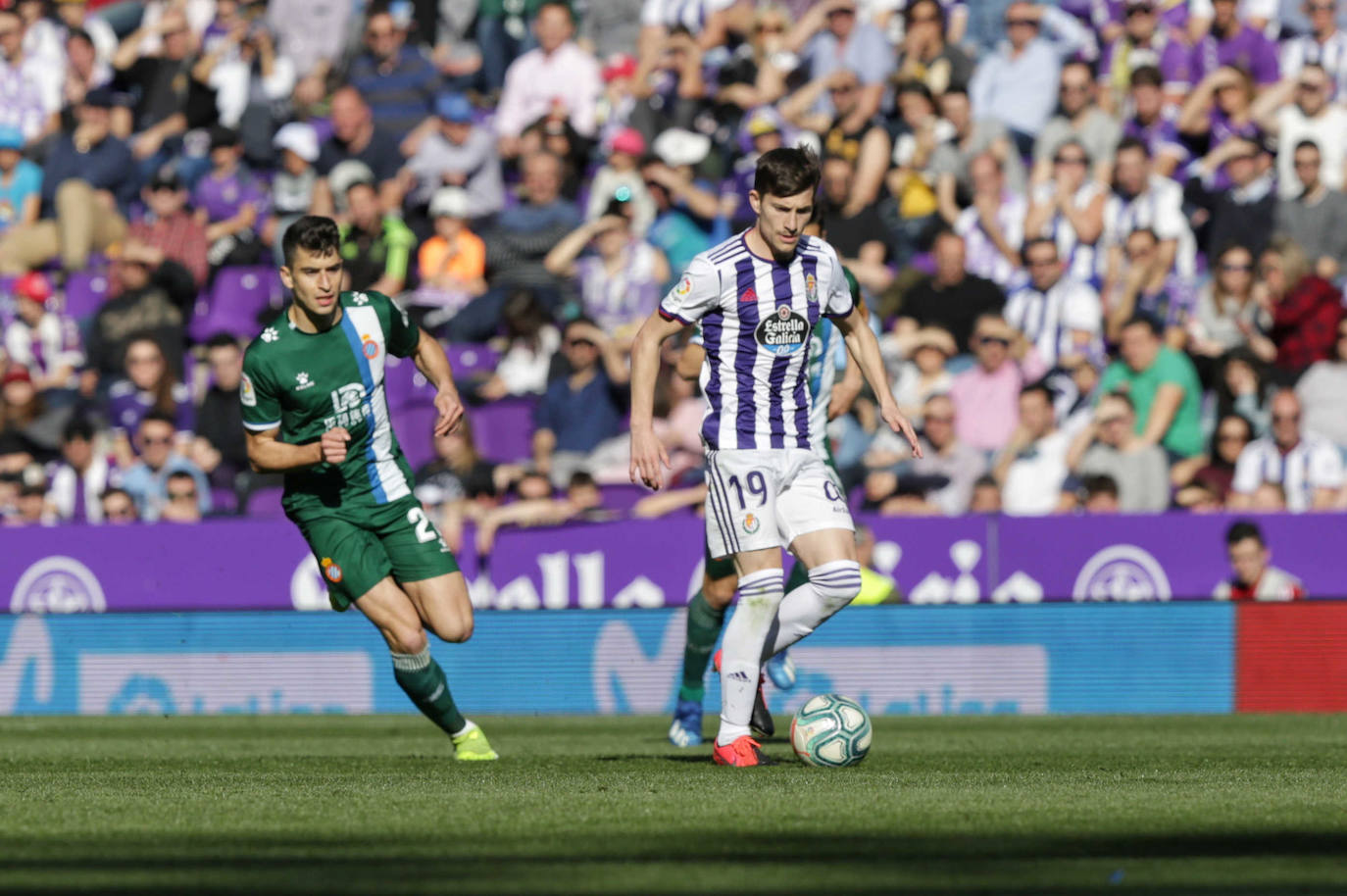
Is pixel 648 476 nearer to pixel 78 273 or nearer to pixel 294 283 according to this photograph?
pixel 294 283

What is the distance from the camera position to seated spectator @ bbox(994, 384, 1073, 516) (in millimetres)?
14898

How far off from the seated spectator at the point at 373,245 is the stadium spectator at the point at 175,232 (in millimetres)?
1474

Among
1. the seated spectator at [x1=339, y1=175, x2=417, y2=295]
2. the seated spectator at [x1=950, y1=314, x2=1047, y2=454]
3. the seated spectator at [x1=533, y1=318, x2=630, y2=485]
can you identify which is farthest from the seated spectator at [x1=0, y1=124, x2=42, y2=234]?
the seated spectator at [x1=950, y1=314, x2=1047, y2=454]

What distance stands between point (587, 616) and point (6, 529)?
4.46 meters

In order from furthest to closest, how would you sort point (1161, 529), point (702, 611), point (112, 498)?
point (112, 498)
point (1161, 529)
point (702, 611)

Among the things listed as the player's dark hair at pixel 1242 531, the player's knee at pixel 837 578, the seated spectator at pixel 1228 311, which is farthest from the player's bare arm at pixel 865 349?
the seated spectator at pixel 1228 311

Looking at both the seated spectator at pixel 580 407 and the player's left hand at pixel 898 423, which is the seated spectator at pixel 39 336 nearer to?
the seated spectator at pixel 580 407

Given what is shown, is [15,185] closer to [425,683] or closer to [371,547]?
[371,547]

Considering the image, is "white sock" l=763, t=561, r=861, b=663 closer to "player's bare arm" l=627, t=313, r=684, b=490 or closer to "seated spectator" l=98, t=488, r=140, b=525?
"player's bare arm" l=627, t=313, r=684, b=490

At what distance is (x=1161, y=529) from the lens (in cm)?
1345

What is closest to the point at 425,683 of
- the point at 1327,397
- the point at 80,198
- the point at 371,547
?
the point at 371,547

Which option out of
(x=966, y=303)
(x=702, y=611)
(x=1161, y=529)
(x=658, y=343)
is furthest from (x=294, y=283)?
(x=966, y=303)

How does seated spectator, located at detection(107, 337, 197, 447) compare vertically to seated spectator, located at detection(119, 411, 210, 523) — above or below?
above

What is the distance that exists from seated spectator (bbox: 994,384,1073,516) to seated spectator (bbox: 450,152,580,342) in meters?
4.26
